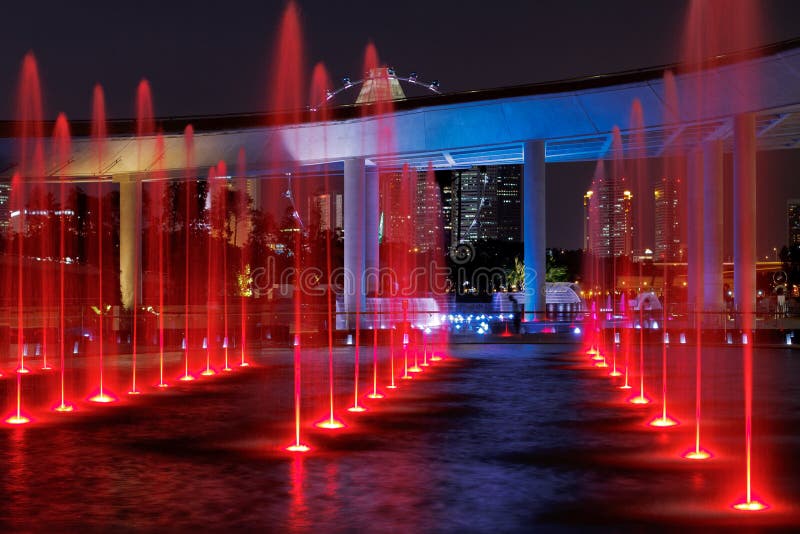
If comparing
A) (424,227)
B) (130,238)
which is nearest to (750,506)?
(130,238)

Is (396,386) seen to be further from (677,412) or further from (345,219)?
(345,219)

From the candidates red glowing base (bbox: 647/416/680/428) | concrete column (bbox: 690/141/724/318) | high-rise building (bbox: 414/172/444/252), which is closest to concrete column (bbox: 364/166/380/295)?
concrete column (bbox: 690/141/724/318)

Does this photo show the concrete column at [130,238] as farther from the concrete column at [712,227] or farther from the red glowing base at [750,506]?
the red glowing base at [750,506]

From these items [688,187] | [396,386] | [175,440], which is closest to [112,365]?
[396,386]

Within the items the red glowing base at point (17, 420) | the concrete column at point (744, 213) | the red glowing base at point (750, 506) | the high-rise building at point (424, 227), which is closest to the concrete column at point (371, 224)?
the concrete column at point (744, 213)

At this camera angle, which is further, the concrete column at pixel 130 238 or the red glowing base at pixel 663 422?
the concrete column at pixel 130 238

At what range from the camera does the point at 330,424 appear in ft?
45.2

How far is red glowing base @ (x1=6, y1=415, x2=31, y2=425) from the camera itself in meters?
14.1

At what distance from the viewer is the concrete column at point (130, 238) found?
148ft

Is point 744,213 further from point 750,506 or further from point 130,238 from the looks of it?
point 750,506

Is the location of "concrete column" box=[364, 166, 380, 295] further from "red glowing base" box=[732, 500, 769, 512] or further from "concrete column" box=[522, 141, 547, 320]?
"red glowing base" box=[732, 500, 769, 512]

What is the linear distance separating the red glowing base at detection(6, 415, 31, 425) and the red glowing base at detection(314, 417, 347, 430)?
4.02 meters

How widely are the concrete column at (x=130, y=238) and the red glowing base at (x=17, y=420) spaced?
30.8 meters

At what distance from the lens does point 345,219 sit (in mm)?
42250
